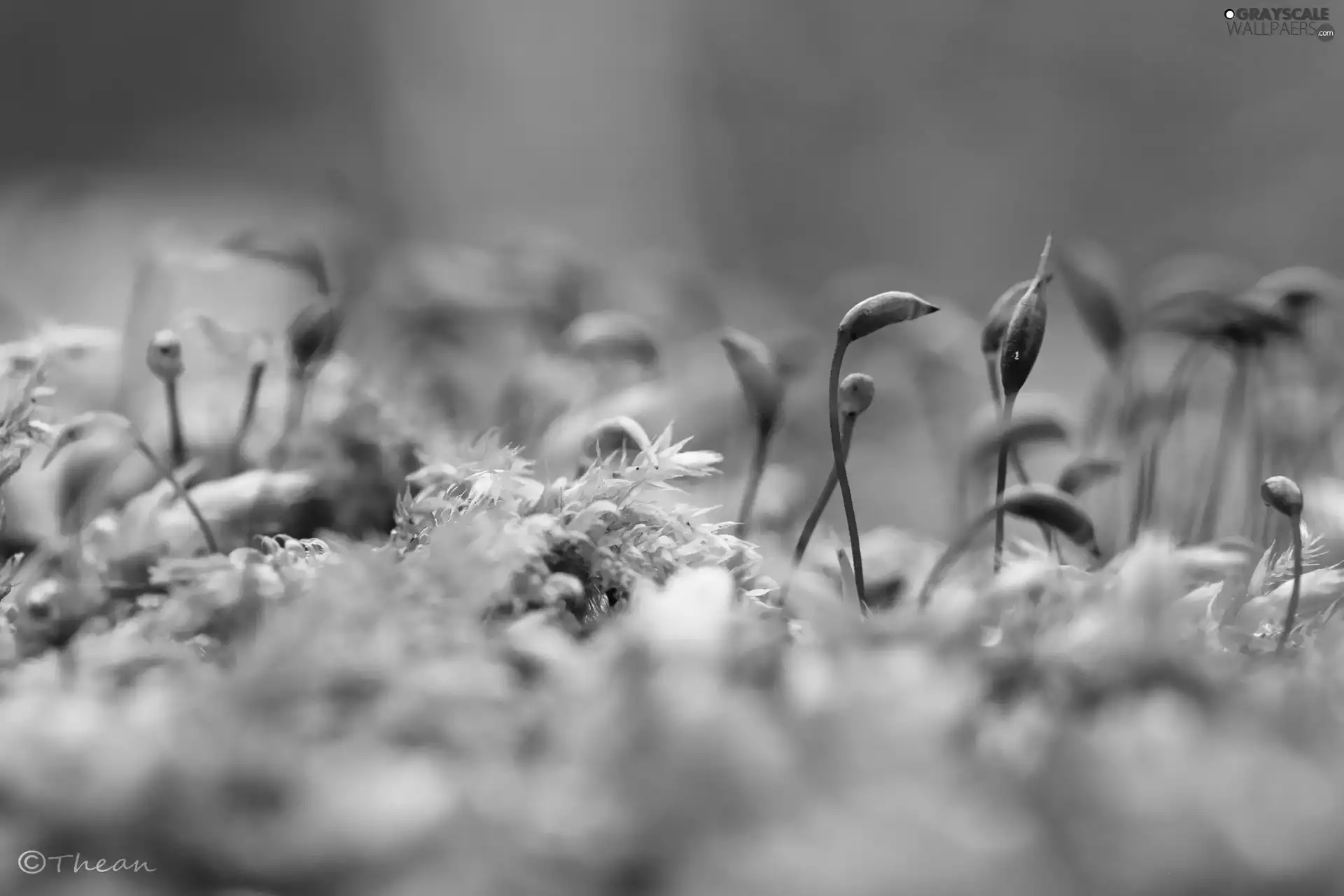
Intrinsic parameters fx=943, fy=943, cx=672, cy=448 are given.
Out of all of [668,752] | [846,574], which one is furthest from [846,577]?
[668,752]

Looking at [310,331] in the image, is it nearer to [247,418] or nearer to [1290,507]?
[247,418]

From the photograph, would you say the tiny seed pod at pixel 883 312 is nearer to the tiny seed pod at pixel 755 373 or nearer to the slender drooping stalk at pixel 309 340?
the tiny seed pod at pixel 755 373

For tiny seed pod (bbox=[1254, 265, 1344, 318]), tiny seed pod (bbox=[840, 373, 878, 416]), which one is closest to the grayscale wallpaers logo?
tiny seed pod (bbox=[1254, 265, 1344, 318])

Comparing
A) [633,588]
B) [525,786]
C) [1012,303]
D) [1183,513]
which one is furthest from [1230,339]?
[525,786]

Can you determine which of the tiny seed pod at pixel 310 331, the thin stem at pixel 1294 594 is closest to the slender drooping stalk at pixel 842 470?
the thin stem at pixel 1294 594

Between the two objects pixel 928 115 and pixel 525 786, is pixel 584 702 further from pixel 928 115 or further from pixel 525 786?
pixel 928 115

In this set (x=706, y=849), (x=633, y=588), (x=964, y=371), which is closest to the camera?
(x=706, y=849)

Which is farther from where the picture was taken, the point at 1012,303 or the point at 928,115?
the point at 928,115
